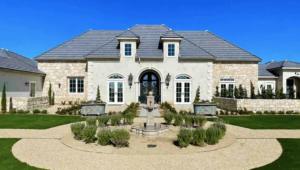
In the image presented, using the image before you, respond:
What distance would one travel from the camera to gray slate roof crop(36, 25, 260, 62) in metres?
25.0

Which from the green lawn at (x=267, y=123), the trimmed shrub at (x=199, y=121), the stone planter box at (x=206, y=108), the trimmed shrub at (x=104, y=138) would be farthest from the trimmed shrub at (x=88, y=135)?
the stone planter box at (x=206, y=108)

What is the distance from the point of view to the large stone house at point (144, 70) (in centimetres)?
2481

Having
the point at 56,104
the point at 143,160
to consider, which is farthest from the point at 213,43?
the point at 143,160

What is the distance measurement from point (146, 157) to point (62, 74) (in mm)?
22081

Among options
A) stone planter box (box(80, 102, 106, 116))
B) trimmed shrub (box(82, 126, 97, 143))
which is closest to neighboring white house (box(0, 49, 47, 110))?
stone planter box (box(80, 102, 106, 116))

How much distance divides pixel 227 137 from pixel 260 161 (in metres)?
3.25

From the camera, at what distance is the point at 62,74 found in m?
27.4

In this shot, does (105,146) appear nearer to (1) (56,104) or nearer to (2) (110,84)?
(2) (110,84)

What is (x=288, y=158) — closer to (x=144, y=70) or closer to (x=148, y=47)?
(x=144, y=70)

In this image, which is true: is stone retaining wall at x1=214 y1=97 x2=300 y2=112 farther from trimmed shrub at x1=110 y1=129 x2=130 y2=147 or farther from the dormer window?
trimmed shrub at x1=110 y1=129 x2=130 y2=147

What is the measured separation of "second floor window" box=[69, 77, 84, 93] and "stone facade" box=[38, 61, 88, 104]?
37 cm

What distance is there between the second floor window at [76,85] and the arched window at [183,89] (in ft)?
34.9

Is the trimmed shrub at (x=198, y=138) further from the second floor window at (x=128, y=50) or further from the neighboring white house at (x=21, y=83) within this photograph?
the neighboring white house at (x=21, y=83)

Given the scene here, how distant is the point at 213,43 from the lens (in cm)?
2923
